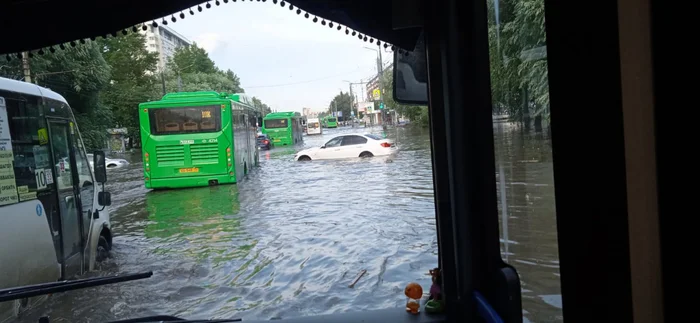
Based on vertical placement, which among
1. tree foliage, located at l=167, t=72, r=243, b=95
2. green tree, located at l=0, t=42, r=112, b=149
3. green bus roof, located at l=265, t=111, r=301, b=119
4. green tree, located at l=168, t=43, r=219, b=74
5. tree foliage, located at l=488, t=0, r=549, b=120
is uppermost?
green tree, located at l=168, t=43, r=219, b=74

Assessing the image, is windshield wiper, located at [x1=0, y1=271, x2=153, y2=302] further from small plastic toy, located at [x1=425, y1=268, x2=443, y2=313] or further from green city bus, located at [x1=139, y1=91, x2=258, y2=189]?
green city bus, located at [x1=139, y1=91, x2=258, y2=189]

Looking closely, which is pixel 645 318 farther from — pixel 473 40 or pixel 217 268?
pixel 217 268

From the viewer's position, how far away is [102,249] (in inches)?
324

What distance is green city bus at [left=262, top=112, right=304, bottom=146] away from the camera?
4259 cm

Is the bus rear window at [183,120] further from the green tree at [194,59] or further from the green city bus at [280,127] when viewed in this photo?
the green tree at [194,59]

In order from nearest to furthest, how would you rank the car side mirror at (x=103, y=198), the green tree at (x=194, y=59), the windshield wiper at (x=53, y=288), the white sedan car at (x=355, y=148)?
the windshield wiper at (x=53, y=288), the car side mirror at (x=103, y=198), the white sedan car at (x=355, y=148), the green tree at (x=194, y=59)

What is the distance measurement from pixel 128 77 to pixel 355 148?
23.9 metres

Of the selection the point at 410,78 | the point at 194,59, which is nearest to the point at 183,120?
the point at 410,78

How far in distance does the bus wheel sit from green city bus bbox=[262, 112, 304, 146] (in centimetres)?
3433

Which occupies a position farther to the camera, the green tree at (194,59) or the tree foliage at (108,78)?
the green tree at (194,59)

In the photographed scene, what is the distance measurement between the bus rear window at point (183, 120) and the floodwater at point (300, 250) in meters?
2.83

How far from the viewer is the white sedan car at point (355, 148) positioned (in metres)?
25.1

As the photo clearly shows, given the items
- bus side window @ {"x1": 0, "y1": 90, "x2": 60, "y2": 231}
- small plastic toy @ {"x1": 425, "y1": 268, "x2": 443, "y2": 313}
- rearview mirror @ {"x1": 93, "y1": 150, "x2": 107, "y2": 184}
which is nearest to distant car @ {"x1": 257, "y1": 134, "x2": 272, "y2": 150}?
rearview mirror @ {"x1": 93, "y1": 150, "x2": 107, "y2": 184}

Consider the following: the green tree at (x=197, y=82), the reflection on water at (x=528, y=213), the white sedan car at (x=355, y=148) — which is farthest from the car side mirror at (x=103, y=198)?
the green tree at (x=197, y=82)
